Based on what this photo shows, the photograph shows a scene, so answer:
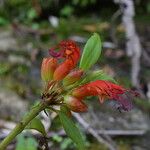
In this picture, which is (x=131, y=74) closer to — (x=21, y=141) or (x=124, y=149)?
(x=124, y=149)

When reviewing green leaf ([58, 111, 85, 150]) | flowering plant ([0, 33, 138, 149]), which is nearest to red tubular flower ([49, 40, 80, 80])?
flowering plant ([0, 33, 138, 149])

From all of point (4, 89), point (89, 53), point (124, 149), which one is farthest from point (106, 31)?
point (89, 53)

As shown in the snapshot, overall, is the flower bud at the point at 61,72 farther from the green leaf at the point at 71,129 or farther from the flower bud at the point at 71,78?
the green leaf at the point at 71,129

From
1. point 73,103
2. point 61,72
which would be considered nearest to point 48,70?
point 61,72

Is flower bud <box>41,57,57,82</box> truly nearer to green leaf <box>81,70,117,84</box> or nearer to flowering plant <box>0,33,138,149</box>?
flowering plant <box>0,33,138,149</box>

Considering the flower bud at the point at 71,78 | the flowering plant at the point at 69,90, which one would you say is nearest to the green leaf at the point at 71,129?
the flowering plant at the point at 69,90

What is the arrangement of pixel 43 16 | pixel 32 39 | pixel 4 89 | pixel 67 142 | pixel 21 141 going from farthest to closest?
1. pixel 43 16
2. pixel 32 39
3. pixel 4 89
4. pixel 67 142
5. pixel 21 141
